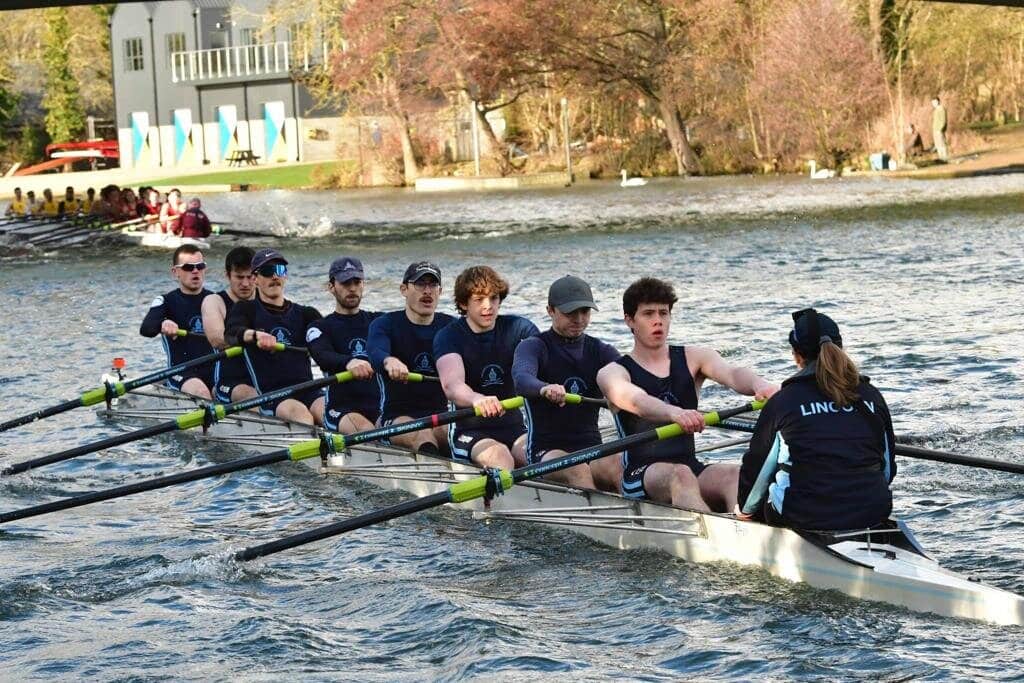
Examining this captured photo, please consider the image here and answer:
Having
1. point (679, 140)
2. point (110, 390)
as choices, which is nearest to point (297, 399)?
point (110, 390)

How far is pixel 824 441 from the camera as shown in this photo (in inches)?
296

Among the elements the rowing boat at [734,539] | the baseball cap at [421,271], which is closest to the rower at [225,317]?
the rowing boat at [734,539]

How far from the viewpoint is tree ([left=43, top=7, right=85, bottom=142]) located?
84000 millimetres

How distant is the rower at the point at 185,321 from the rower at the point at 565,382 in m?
5.24

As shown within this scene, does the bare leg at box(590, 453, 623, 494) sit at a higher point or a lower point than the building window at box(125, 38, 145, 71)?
lower

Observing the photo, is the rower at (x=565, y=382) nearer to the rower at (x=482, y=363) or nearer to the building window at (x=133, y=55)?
the rower at (x=482, y=363)

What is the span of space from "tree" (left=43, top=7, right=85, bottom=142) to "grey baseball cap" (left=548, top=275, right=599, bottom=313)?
79.4 meters

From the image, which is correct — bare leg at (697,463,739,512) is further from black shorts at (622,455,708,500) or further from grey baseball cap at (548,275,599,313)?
grey baseball cap at (548,275,599,313)

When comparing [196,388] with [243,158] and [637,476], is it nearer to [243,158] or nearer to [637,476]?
[637,476]

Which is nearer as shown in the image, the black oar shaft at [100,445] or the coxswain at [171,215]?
the black oar shaft at [100,445]

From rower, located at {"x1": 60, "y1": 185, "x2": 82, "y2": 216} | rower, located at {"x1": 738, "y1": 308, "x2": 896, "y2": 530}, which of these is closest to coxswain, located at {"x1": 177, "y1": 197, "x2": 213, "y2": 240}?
rower, located at {"x1": 60, "y1": 185, "x2": 82, "y2": 216}

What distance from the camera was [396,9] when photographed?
2291 inches

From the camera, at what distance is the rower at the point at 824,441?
7453 mm

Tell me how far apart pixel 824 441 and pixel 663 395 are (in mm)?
1643
